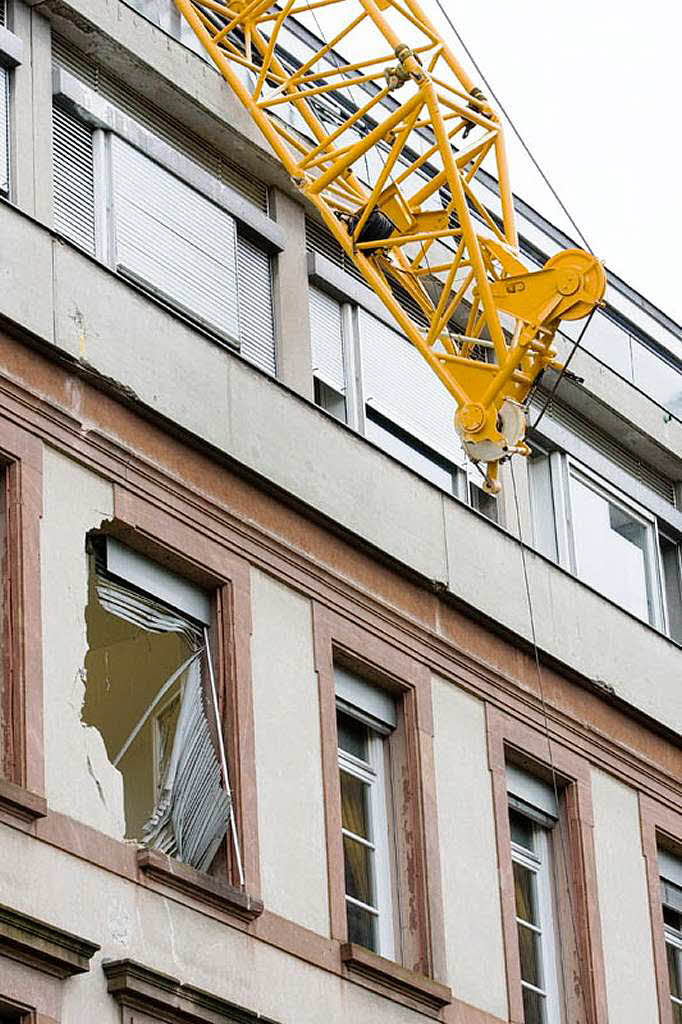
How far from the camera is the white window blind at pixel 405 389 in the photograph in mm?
27500

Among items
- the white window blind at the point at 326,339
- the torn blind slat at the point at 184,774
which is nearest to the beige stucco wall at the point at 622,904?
the white window blind at the point at 326,339

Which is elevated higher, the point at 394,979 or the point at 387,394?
the point at 387,394

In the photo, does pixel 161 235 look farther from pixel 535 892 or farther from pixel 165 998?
pixel 165 998

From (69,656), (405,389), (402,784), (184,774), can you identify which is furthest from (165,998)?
(405,389)

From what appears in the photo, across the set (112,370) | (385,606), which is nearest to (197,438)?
(112,370)

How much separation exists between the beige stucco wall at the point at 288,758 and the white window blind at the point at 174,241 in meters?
3.30

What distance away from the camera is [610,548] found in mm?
30797

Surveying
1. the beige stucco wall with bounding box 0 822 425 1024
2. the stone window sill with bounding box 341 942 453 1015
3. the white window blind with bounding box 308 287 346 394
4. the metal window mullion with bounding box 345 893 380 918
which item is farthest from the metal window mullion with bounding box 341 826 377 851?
the white window blind with bounding box 308 287 346 394

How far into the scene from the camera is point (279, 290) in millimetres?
26531

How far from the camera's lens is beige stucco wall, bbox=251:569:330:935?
21844 mm

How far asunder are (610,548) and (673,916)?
187 inches

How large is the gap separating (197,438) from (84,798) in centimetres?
366

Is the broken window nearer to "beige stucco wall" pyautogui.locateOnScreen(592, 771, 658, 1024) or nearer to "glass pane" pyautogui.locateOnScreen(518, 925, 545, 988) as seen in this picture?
"glass pane" pyautogui.locateOnScreen(518, 925, 545, 988)

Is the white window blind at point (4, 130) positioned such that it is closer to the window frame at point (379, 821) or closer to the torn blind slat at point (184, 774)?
the torn blind slat at point (184, 774)
